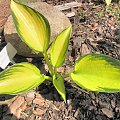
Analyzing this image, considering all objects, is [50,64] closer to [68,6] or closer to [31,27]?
[31,27]

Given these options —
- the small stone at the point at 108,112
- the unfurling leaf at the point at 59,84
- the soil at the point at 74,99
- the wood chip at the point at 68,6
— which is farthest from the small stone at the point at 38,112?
the wood chip at the point at 68,6

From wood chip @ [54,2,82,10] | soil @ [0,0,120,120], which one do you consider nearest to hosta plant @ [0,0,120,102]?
soil @ [0,0,120,120]

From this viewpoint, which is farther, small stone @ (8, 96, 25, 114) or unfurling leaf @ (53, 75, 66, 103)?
small stone @ (8, 96, 25, 114)

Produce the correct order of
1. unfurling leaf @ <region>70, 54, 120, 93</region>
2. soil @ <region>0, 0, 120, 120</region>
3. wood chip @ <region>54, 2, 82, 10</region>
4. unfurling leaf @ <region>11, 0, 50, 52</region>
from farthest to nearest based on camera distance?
wood chip @ <region>54, 2, 82, 10</region>
soil @ <region>0, 0, 120, 120</region>
unfurling leaf @ <region>11, 0, 50, 52</region>
unfurling leaf @ <region>70, 54, 120, 93</region>

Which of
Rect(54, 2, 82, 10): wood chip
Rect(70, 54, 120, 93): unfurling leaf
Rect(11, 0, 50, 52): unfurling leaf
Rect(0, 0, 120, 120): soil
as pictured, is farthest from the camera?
Rect(54, 2, 82, 10): wood chip

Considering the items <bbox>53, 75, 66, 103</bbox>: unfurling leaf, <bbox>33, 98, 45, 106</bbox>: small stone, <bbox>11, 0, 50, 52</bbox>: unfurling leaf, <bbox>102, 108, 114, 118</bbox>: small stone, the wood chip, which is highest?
<bbox>11, 0, 50, 52</bbox>: unfurling leaf

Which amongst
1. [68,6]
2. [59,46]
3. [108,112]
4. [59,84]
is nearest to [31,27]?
[59,46]

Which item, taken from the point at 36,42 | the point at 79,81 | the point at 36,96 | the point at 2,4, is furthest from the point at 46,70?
the point at 2,4

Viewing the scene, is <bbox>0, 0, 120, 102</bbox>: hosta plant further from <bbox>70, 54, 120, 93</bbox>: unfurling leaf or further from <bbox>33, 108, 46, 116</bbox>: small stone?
<bbox>33, 108, 46, 116</bbox>: small stone

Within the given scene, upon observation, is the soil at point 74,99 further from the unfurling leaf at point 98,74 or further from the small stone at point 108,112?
the unfurling leaf at point 98,74
